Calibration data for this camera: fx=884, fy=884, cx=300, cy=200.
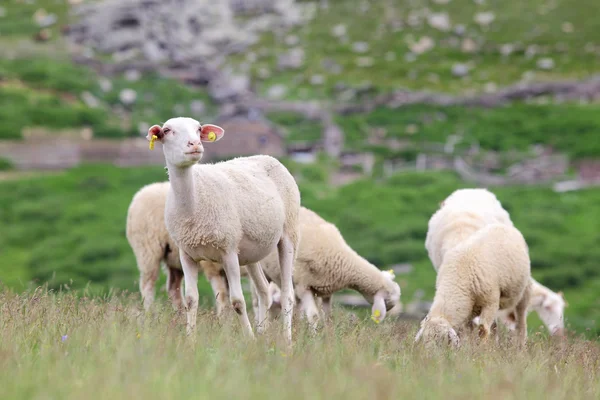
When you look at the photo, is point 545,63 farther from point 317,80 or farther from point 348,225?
point 348,225

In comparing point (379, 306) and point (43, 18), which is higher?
point (379, 306)

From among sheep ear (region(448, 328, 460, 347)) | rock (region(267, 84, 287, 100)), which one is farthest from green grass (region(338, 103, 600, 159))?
sheep ear (region(448, 328, 460, 347))

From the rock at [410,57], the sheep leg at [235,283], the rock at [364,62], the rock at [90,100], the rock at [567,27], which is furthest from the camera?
the rock at [567,27]

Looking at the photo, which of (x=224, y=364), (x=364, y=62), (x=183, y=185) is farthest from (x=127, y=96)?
(x=224, y=364)

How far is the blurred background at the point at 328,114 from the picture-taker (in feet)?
100.0

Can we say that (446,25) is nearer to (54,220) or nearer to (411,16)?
(411,16)

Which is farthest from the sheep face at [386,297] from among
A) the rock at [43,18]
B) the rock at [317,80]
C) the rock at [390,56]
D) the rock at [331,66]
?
the rock at [43,18]

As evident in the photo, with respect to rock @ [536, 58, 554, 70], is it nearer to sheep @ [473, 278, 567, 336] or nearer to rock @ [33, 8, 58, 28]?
rock @ [33, 8, 58, 28]

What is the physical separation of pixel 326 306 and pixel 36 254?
60.9 ft

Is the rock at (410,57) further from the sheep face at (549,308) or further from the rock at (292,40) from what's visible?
the sheep face at (549,308)

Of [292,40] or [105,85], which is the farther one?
[292,40]

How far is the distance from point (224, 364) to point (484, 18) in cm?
7145

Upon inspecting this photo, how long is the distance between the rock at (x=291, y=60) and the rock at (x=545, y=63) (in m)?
17.8

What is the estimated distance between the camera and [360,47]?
7138cm
